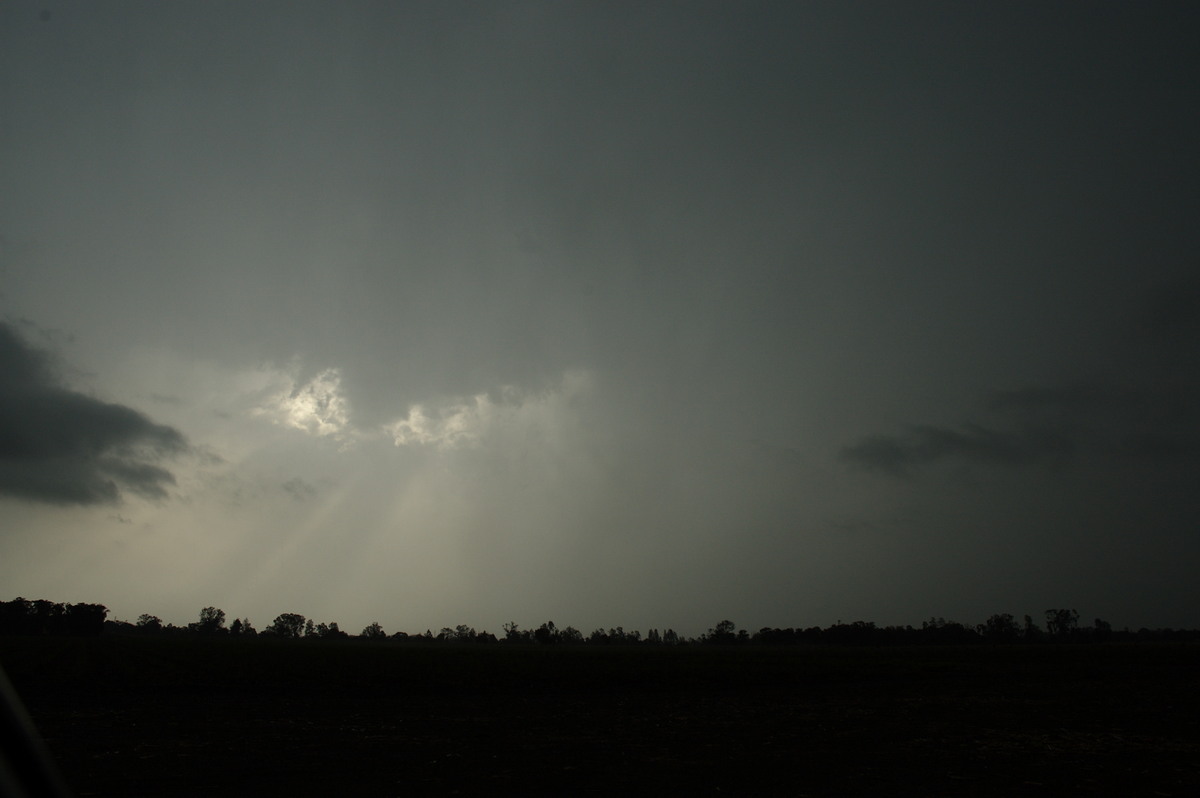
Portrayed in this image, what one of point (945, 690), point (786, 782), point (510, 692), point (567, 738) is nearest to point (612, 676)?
point (510, 692)

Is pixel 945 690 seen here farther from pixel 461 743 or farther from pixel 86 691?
pixel 86 691

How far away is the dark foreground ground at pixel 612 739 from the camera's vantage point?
1509 cm

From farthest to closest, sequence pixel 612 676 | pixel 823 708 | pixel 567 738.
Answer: pixel 612 676, pixel 823 708, pixel 567 738

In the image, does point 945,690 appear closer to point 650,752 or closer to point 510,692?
point 510,692

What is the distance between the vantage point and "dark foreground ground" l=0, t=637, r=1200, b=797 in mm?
15086

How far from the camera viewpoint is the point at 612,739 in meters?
21.4

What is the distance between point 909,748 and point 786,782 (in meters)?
6.94

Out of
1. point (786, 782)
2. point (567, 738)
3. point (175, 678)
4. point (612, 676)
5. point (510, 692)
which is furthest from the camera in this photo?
point (612, 676)

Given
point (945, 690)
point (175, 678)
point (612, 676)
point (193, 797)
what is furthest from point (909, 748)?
point (175, 678)

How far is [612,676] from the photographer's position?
2144 inches

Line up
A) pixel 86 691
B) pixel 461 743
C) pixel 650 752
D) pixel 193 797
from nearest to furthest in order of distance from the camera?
pixel 193 797
pixel 650 752
pixel 461 743
pixel 86 691

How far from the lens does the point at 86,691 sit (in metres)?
34.6

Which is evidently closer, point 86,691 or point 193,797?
point 193,797

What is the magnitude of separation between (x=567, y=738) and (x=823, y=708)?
15.0m
